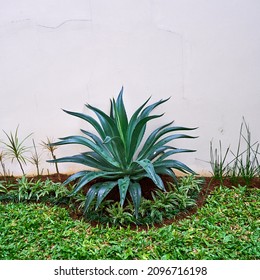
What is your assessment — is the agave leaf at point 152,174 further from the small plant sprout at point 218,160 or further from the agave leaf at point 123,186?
the small plant sprout at point 218,160

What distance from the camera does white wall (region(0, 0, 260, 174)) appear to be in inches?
111

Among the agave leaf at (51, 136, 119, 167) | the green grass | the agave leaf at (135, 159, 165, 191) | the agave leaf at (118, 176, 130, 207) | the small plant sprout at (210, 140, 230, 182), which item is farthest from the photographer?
the small plant sprout at (210, 140, 230, 182)

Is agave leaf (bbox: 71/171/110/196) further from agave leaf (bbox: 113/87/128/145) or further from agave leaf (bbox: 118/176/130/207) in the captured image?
agave leaf (bbox: 113/87/128/145)

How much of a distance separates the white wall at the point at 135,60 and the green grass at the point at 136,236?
0.72 metres

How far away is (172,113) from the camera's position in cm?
298

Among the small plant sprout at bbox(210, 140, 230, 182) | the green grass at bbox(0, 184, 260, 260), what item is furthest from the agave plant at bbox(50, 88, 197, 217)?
the small plant sprout at bbox(210, 140, 230, 182)

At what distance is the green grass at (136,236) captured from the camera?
2.12m

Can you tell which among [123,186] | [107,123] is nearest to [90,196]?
[123,186]

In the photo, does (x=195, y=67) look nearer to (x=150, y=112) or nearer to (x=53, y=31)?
(x=150, y=112)

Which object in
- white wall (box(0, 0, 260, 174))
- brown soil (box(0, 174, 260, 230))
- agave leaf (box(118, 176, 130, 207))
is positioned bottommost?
brown soil (box(0, 174, 260, 230))

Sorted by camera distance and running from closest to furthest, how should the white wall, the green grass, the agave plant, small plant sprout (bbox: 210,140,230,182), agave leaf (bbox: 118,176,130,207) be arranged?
the green grass → agave leaf (bbox: 118,176,130,207) → the agave plant → the white wall → small plant sprout (bbox: 210,140,230,182)

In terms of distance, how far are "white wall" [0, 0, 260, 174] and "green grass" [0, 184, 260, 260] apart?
72cm

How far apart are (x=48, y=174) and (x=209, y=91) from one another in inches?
64.9
